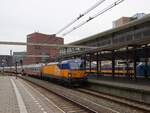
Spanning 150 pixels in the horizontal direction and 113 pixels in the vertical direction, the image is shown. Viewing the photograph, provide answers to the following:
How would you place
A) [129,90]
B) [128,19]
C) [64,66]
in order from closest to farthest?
[129,90], [64,66], [128,19]

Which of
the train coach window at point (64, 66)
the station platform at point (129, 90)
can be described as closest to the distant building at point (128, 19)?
the train coach window at point (64, 66)

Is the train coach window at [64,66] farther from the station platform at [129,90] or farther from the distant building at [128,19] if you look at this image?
the distant building at [128,19]

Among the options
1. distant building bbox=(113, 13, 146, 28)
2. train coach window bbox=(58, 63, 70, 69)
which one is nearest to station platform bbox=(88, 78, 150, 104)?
train coach window bbox=(58, 63, 70, 69)

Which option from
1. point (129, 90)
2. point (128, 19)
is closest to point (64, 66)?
point (129, 90)

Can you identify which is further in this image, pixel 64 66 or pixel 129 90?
pixel 64 66

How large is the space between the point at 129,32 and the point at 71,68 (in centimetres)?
1619

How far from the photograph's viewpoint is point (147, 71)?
33406 mm

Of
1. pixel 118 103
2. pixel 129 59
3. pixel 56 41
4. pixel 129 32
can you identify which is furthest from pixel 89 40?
pixel 118 103

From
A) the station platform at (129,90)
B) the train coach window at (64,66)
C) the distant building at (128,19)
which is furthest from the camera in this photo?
the distant building at (128,19)

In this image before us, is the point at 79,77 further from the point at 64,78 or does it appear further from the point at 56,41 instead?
the point at 56,41

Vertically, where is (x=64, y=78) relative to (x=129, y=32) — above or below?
below

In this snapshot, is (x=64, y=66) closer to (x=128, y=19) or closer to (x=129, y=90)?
(x=129, y=90)

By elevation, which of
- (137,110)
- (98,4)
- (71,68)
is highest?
(98,4)

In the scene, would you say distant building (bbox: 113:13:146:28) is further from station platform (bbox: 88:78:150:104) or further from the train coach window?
station platform (bbox: 88:78:150:104)
